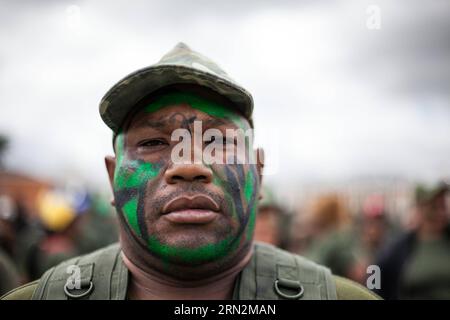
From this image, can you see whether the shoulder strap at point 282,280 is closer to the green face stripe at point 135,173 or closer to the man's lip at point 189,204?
the man's lip at point 189,204

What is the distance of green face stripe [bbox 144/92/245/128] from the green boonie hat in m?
0.05

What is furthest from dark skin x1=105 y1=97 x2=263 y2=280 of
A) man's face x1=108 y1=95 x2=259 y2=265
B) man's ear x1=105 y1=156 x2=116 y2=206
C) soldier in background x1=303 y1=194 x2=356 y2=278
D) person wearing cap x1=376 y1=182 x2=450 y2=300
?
soldier in background x1=303 y1=194 x2=356 y2=278

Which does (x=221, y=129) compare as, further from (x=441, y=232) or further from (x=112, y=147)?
(x=441, y=232)

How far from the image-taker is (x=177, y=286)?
87.0 inches

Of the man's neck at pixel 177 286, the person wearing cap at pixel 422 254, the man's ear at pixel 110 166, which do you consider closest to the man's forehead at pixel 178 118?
the man's ear at pixel 110 166

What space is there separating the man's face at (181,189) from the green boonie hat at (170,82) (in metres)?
0.06

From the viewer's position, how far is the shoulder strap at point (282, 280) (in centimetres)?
227

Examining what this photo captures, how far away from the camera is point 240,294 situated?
225 centimetres

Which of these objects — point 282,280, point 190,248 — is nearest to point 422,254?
point 282,280

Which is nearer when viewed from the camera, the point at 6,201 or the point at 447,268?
the point at 447,268

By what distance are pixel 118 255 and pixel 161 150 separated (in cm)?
59

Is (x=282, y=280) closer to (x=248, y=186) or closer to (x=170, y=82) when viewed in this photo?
(x=248, y=186)

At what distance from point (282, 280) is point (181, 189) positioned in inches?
24.1
